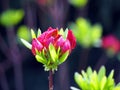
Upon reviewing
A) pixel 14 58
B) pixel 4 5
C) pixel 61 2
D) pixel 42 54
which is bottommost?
pixel 42 54

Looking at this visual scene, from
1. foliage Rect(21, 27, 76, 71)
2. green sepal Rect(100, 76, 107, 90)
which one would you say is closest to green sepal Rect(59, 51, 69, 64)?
foliage Rect(21, 27, 76, 71)

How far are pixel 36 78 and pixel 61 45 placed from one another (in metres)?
2.50

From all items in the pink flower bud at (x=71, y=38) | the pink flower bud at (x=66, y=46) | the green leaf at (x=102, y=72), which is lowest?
the green leaf at (x=102, y=72)

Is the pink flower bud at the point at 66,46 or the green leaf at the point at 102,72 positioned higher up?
the pink flower bud at the point at 66,46

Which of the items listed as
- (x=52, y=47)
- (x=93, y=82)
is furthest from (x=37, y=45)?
(x=93, y=82)

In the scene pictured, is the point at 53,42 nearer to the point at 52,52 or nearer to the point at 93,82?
the point at 52,52

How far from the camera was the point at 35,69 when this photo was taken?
11.0 ft

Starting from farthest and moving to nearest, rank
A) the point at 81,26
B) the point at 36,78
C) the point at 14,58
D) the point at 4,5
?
the point at 36,78
the point at 4,5
the point at 14,58
the point at 81,26

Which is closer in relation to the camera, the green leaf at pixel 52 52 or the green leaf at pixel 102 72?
the green leaf at pixel 52 52

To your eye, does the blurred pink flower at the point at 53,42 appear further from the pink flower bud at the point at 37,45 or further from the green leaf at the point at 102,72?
the green leaf at the point at 102,72

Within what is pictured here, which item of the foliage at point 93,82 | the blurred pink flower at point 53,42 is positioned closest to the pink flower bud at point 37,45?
the blurred pink flower at point 53,42

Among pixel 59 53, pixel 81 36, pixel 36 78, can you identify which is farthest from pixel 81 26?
pixel 36 78

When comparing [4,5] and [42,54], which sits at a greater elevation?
[4,5]

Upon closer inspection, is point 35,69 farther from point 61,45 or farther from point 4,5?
point 61,45
